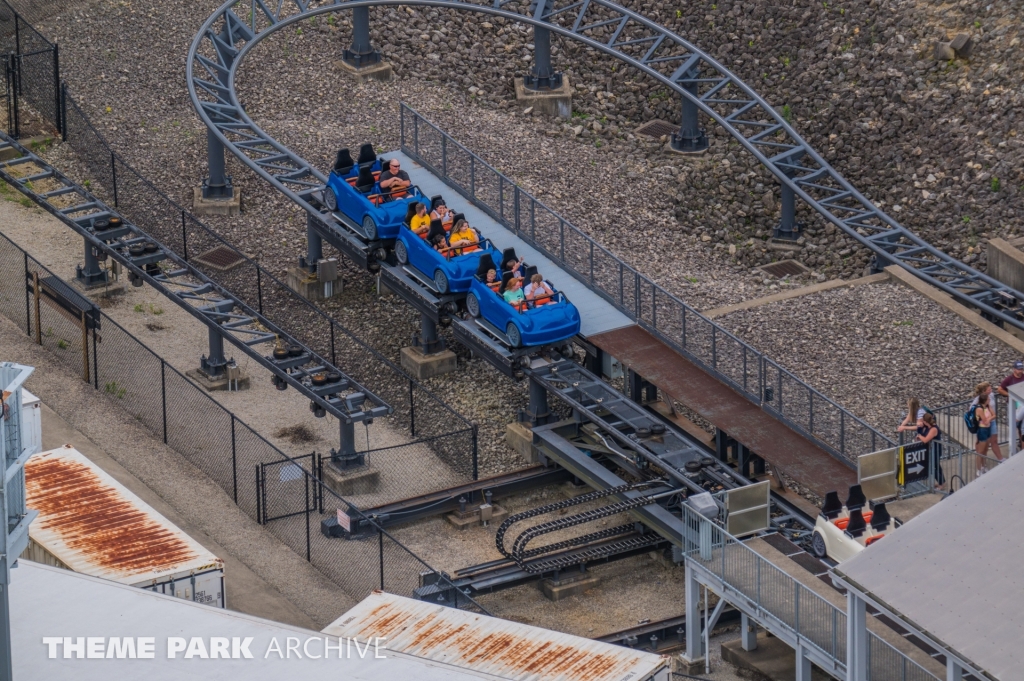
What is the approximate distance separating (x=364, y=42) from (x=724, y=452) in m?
16.4

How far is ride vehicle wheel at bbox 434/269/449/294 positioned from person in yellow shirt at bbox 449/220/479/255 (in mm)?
517

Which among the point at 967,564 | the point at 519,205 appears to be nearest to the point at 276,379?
the point at 519,205

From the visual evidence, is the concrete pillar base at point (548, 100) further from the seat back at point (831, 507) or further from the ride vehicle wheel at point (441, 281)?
the seat back at point (831, 507)

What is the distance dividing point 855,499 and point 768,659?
2780mm

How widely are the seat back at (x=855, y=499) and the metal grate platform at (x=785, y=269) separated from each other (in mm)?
13490

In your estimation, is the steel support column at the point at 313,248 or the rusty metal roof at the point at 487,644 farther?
the steel support column at the point at 313,248

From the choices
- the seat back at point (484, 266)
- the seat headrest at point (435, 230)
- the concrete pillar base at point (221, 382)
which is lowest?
the concrete pillar base at point (221, 382)

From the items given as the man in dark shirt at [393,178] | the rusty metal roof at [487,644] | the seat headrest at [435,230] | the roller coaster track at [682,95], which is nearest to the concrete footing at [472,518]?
the seat headrest at [435,230]

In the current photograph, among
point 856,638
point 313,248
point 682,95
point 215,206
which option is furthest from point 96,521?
point 682,95

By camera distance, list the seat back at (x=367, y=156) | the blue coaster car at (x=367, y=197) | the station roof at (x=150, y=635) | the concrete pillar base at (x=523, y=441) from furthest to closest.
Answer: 1. the seat back at (x=367, y=156)
2. the blue coaster car at (x=367, y=197)
3. the concrete pillar base at (x=523, y=441)
4. the station roof at (x=150, y=635)

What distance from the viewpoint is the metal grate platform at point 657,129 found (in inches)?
1933

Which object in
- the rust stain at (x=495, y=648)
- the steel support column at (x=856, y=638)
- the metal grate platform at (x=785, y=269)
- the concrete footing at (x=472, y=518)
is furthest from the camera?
the metal grate platform at (x=785, y=269)

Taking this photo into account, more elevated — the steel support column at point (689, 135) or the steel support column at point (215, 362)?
the steel support column at point (689, 135)

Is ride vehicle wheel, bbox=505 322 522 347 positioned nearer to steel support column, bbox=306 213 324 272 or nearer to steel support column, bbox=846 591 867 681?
steel support column, bbox=306 213 324 272
